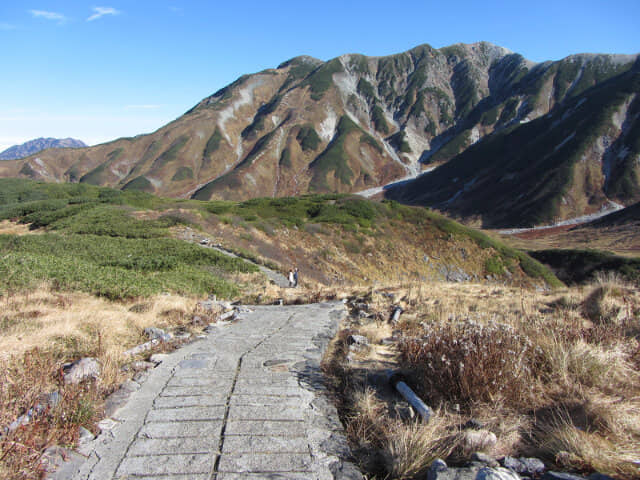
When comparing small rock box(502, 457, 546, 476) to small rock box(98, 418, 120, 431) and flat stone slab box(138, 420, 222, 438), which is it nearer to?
flat stone slab box(138, 420, 222, 438)

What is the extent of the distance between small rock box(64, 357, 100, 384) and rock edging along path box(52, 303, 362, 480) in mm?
579

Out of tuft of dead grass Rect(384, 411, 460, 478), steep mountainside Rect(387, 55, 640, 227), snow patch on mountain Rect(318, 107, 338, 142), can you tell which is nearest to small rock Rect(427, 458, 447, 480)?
tuft of dead grass Rect(384, 411, 460, 478)

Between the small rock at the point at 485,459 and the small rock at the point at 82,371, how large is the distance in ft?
12.7

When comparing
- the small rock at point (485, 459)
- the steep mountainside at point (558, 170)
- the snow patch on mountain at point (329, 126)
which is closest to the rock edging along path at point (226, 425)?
the small rock at point (485, 459)

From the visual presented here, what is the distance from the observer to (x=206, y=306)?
9.19m

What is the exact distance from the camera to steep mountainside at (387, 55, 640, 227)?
90.4 m

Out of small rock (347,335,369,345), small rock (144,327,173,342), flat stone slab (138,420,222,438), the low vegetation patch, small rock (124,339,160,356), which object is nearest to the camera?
flat stone slab (138,420,222,438)

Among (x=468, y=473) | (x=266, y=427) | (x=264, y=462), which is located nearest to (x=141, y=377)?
(x=266, y=427)

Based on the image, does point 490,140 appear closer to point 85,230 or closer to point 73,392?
point 85,230

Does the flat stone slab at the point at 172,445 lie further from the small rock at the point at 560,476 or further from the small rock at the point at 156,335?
the small rock at the point at 156,335

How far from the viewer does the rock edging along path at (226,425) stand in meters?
2.85

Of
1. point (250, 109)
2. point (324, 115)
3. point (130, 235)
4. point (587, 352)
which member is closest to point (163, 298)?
point (587, 352)

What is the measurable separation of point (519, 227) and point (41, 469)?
99066mm

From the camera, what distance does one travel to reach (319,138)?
505ft
